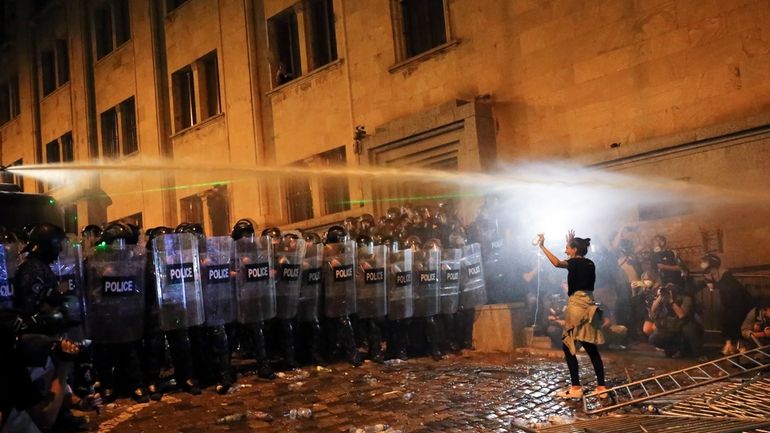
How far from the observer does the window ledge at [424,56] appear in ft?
46.9

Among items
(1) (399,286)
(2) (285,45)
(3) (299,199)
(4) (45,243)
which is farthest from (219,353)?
(2) (285,45)

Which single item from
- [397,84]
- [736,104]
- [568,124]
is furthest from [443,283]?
[397,84]

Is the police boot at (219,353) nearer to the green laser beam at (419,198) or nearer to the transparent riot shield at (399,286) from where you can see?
the transparent riot shield at (399,286)

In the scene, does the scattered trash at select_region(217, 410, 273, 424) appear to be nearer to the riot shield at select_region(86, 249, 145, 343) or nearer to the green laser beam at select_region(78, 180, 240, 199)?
the riot shield at select_region(86, 249, 145, 343)

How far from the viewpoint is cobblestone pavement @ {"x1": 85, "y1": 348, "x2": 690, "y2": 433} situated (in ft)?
20.6

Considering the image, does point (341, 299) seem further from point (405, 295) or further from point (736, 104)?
point (736, 104)

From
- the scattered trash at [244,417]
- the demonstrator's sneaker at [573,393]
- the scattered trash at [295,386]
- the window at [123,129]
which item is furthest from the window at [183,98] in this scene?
the demonstrator's sneaker at [573,393]

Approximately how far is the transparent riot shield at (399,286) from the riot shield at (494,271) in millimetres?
1611

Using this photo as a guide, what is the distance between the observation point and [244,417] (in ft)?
21.9

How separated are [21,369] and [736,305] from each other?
8646 millimetres

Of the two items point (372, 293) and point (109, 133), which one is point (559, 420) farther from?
point (109, 133)

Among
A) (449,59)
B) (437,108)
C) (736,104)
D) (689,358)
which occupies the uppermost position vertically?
(449,59)

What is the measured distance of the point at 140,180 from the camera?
2383 centimetres

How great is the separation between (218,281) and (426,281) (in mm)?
3331
